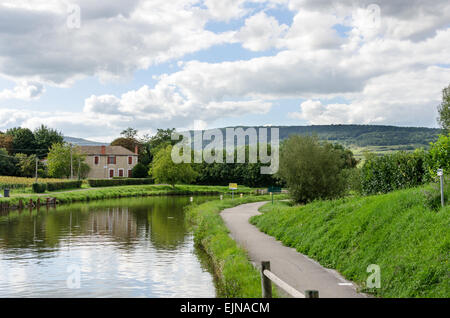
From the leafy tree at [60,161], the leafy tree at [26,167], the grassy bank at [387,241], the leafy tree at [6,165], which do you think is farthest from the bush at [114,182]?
the grassy bank at [387,241]

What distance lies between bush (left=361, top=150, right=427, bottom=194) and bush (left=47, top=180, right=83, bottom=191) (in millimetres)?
43284

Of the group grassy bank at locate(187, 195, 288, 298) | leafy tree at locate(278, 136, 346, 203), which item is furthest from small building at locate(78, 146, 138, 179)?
grassy bank at locate(187, 195, 288, 298)

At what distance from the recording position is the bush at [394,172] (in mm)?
18031

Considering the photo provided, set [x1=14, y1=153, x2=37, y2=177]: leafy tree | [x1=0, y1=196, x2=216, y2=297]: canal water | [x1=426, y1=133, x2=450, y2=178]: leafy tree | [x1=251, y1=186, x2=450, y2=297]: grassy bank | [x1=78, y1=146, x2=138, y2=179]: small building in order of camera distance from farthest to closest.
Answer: [x1=78, y1=146, x2=138, y2=179]: small building
[x1=14, y1=153, x2=37, y2=177]: leafy tree
[x1=426, y1=133, x2=450, y2=178]: leafy tree
[x1=0, y1=196, x2=216, y2=297]: canal water
[x1=251, y1=186, x2=450, y2=297]: grassy bank

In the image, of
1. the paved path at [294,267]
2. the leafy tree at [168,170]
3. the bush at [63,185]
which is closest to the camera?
the paved path at [294,267]

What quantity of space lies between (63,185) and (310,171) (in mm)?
40121

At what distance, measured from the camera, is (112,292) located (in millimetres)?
13062

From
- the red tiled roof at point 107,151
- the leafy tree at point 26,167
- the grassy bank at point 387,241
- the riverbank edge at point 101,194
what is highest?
the red tiled roof at point 107,151

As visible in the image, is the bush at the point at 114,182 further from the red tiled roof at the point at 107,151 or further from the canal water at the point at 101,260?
the canal water at the point at 101,260

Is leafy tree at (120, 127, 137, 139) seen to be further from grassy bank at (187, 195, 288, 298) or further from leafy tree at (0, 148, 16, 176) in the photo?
grassy bank at (187, 195, 288, 298)

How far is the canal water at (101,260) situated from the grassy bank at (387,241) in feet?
12.6

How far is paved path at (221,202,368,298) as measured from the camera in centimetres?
1023

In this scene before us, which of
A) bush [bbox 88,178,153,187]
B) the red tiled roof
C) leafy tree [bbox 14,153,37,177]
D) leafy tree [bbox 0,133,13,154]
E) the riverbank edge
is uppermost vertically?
leafy tree [bbox 0,133,13,154]
